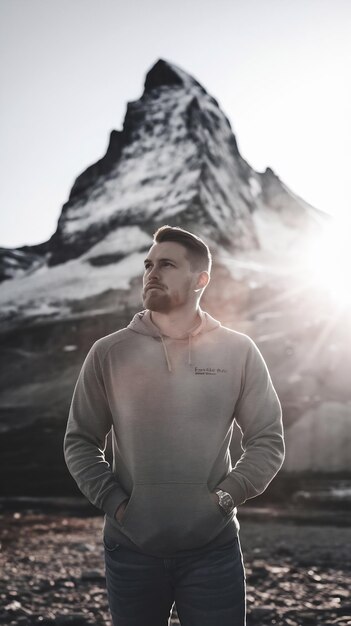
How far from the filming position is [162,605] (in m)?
2.28

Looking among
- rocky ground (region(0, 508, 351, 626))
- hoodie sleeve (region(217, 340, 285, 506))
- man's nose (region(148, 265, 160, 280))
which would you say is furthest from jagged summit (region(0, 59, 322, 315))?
hoodie sleeve (region(217, 340, 285, 506))

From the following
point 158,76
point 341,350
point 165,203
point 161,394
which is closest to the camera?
point 161,394

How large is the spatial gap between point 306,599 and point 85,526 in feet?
27.8

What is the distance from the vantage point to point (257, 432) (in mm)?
2475

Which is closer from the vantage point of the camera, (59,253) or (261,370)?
(261,370)

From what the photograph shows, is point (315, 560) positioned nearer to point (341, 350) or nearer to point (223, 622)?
point (223, 622)

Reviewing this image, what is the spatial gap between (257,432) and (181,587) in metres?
0.70

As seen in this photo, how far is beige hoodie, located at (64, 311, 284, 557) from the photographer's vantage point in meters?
2.24

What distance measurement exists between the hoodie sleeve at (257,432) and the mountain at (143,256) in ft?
62.8

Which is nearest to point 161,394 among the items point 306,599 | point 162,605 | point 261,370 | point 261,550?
point 261,370

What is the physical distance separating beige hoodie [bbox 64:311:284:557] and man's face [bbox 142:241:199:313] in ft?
0.43

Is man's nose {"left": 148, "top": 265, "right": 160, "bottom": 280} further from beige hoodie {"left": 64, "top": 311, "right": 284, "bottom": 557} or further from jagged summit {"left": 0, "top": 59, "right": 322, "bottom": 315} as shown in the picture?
jagged summit {"left": 0, "top": 59, "right": 322, "bottom": 315}

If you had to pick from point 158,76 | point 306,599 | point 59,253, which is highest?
point 158,76

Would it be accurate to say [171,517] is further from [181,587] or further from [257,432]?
[257,432]
